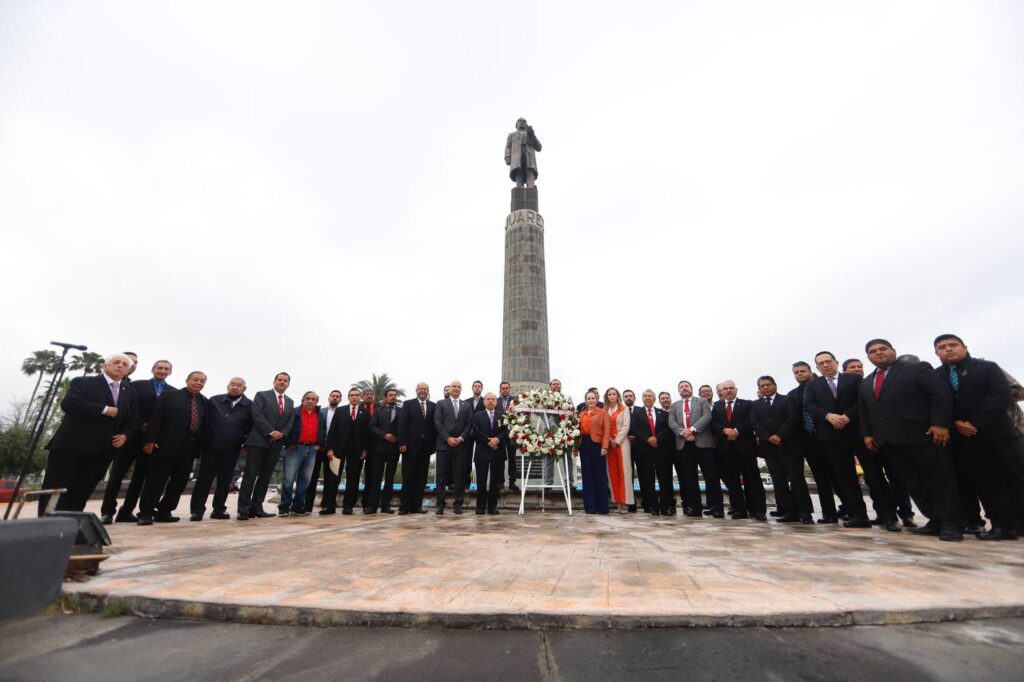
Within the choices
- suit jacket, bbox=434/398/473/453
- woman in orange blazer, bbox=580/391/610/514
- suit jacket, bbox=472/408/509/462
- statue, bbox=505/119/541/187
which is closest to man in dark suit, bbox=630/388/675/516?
woman in orange blazer, bbox=580/391/610/514

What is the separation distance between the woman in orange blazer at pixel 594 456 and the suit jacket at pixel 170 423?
565 centimetres

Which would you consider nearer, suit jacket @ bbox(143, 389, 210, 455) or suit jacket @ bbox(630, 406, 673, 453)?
suit jacket @ bbox(143, 389, 210, 455)

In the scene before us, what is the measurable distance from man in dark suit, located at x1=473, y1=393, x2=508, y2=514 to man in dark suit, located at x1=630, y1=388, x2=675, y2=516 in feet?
7.22

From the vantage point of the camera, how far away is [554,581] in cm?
248

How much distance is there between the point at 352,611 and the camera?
1.95m

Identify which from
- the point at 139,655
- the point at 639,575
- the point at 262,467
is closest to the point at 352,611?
the point at 139,655

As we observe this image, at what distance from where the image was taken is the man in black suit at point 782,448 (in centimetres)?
650

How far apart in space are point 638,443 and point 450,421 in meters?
3.10

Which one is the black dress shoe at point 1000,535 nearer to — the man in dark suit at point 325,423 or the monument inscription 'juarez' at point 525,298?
the man in dark suit at point 325,423

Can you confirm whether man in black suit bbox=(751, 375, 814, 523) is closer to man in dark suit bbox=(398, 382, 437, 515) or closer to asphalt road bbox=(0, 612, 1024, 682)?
man in dark suit bbox=(398, 382, 437, 515)

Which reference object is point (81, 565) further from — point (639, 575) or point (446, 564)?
point (639, 575)

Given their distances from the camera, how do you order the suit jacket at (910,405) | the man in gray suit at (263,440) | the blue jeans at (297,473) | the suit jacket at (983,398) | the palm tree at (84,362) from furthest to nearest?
1. the palm tree at (84,362)
2. the blue jeans at (297,473)
3. the man in gray suit at (263,440)
4. the suit jacket at (910,405)
5. the suit jacket at (983,398)

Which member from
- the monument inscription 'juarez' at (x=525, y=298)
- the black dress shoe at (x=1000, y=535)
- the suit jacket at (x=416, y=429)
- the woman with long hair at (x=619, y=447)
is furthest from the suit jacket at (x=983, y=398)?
the monument inscription 'juarez' at (x=525, y=298)

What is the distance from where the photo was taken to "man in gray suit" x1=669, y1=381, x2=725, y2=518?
7.40 m
